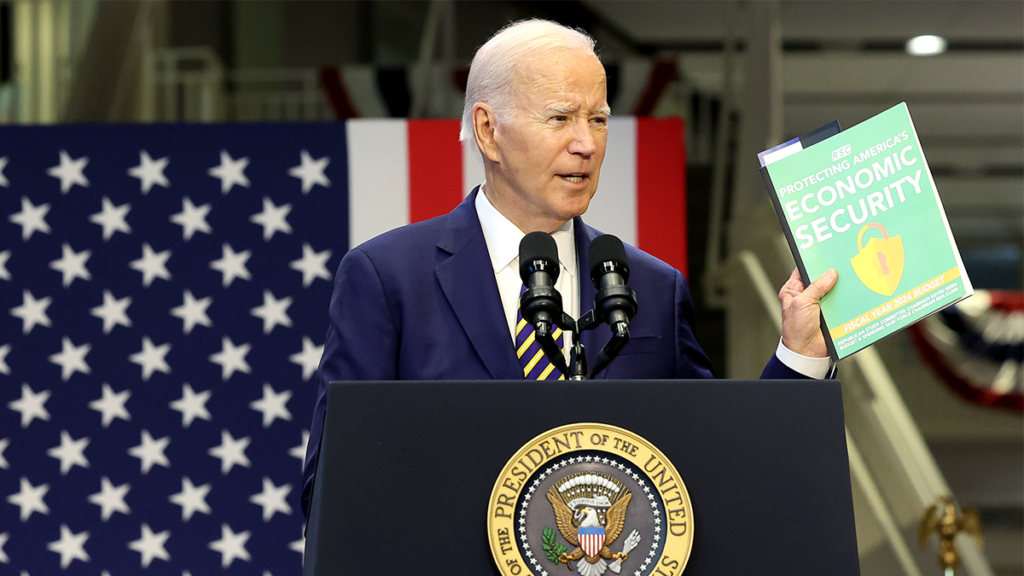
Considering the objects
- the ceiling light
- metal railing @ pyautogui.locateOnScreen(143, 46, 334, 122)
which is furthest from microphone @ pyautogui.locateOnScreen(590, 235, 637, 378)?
the ceiling light

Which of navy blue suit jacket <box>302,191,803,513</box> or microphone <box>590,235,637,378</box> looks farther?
navy blue suit jacket <box>302,191,803,513</box>

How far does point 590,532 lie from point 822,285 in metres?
0.54

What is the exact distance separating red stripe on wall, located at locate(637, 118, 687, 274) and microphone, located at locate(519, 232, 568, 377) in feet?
8.86

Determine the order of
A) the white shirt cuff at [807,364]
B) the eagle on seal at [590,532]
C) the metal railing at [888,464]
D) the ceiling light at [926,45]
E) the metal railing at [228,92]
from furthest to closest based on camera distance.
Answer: the ceiling light at [926,45]
the metal railing at [228,92]
the metal railing at [888,464]
the white shirt cuff at [807,364]
the eagle on seal at [590,532]

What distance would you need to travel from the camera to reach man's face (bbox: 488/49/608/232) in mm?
1669

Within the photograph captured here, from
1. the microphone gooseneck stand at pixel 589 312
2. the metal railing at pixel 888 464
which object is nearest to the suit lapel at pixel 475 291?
the microphone gooseneck stand at pixel 589 312

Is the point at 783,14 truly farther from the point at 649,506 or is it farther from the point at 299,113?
the point at 649,506

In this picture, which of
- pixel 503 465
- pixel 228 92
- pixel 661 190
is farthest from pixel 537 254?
pixel 228 92

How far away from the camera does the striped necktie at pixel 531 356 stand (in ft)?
5.36

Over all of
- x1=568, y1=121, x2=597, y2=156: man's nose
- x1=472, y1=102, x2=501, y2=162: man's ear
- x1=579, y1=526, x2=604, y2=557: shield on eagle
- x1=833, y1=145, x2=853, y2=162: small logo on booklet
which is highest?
x1=472, y1=102, x2=501, y2=162: man's ear

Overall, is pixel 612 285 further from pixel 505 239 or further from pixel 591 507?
pixel 505 239

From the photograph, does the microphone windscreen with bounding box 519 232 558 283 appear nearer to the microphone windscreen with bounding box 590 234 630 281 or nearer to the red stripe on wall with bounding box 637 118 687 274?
the microphone windscreen with bounding box 590 234 630 281

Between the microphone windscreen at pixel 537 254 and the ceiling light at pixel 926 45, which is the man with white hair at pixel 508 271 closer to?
the microphone windscreen at pixel 537 254

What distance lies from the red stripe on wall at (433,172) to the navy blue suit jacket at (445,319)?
2.33m
